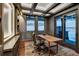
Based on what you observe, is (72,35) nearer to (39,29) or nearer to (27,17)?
(39,29)

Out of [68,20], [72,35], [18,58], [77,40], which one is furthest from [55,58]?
[68,20]

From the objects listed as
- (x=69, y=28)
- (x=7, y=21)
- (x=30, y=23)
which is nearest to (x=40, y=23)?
(x=30, y=23)

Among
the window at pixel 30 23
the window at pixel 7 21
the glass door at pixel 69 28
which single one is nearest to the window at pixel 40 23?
the window at pixel 30 23

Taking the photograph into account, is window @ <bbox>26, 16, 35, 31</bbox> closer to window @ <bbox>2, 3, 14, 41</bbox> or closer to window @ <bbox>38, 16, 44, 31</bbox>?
window @ <bbox>38, 16, 44, 31</bbox>

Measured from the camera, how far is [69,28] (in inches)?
183

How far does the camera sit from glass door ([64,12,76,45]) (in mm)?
4281

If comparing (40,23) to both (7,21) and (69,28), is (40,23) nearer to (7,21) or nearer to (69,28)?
(69,28)

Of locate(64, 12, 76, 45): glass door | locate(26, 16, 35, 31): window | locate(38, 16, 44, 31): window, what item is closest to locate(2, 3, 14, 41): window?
locate(64, 12, 76, 45): glass door

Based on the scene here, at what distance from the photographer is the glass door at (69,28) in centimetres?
428

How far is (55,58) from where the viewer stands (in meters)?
1.62

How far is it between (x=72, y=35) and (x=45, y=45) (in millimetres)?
1504

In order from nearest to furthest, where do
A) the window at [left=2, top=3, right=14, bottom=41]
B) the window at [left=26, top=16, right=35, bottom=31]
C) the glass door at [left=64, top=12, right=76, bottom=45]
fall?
1. the window at [left=2, top=3, right=14, bottom=41]
2. the glass door at [left=64, top=12, right=76, bottom=45]
3. the window at [left=26, top=16, right=35, bottom=31]

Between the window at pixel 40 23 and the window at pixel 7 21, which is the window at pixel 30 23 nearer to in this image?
the window at pixel 40 23

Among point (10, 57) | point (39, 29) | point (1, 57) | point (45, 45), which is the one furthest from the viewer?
point (39, 29)
